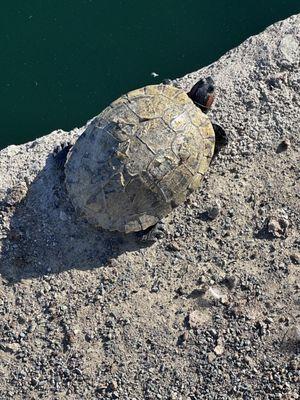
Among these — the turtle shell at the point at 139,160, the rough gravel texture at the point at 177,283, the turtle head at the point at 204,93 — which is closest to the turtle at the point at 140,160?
the turtle shell at the point at 139,160

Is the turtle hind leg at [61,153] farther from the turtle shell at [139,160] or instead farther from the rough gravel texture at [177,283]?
the turtle shell at [139,160]

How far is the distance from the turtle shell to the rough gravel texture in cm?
53

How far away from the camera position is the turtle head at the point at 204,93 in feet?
37.9

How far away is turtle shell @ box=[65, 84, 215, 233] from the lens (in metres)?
10.5

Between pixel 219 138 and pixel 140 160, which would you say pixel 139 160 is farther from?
pixel 219 138

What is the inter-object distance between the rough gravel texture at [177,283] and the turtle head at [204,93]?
1.55ft

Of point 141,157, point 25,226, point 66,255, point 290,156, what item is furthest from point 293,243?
point 25,226

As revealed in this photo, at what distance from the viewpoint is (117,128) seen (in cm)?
1062

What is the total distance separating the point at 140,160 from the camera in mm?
10492

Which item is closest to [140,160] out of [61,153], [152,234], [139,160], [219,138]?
[139,160]

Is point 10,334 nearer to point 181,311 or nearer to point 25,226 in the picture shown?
point 25,226

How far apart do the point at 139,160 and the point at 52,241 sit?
6.88 feet

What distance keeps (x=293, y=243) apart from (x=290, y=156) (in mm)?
1542

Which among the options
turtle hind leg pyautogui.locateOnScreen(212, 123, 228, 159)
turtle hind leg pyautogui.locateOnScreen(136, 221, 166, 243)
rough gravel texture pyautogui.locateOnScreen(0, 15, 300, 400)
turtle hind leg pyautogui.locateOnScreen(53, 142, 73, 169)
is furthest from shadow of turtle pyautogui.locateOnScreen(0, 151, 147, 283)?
turtle hind leg pyautogui.locateOnScreen(212, 123, 228, 159)
